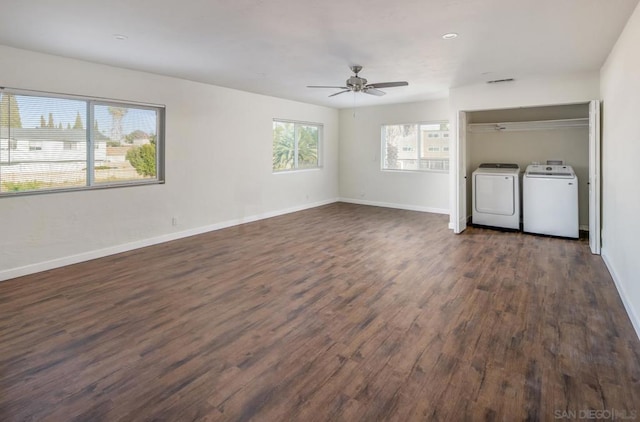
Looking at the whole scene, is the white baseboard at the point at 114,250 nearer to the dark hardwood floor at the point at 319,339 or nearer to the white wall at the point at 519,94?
the dark hardwood floor at the point at 319,339

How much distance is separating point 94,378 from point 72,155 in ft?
10.6

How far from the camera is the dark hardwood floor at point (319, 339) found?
6.16ft

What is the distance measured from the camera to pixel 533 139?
6.15 metres

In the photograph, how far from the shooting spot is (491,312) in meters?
2.95

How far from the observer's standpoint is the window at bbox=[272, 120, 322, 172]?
750cm

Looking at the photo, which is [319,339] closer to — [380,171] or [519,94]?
[519,94]

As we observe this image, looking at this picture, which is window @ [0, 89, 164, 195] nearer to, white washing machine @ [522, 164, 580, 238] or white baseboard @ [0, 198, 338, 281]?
white baseboard @ [0, 198, 338, 281]

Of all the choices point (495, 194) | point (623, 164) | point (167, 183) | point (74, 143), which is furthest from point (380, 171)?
point (74, 143)

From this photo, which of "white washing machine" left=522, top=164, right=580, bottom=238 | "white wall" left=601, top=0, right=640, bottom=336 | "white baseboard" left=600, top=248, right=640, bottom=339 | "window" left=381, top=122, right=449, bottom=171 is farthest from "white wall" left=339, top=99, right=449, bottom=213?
"white baseboard" left=600, top=248, right=640, bottom=339

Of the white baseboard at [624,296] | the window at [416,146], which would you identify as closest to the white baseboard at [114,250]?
the window at [416,146]

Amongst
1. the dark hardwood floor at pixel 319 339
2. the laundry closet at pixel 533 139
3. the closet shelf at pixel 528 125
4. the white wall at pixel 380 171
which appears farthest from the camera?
the white wall at pixel 380 171

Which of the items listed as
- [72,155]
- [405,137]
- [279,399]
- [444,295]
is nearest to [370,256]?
[444,295]

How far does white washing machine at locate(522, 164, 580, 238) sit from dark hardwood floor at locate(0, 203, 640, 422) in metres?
1.06

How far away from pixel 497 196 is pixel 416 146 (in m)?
2.48
